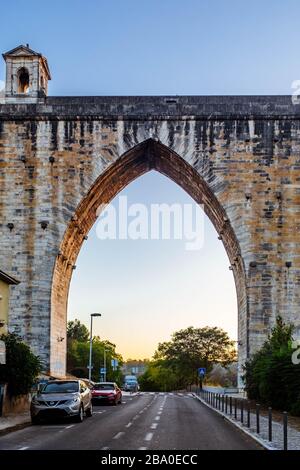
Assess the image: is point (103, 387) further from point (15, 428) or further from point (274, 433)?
point (274, 433)

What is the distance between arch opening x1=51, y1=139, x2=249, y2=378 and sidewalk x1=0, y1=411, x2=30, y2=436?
12.6 metres

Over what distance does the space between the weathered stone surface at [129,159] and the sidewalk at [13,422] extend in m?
12.2

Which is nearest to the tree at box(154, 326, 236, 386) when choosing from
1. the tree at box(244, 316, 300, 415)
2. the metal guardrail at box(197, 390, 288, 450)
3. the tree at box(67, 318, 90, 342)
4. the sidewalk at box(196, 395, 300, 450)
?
the tree at box(67, 318, 90, 342)

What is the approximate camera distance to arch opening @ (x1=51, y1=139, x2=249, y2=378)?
3619 centimetres

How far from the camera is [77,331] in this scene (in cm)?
12762

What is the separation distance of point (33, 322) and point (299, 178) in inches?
586

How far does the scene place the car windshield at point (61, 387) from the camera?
21.9 m

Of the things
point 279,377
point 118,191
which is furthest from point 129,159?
point 279,377

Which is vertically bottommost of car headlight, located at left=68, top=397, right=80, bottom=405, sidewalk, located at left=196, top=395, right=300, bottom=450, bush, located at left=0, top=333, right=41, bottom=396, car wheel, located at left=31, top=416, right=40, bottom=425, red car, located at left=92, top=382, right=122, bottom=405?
red car, located at left=92, top=382, right=122, bottom=405

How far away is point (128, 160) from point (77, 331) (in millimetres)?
93426

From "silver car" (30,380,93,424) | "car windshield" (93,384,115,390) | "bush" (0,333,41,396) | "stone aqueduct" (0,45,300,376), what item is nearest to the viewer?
"silver car" (30,380,93,424)

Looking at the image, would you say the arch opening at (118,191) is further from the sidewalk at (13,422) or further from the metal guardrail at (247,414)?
the sidewalk at (13,422)

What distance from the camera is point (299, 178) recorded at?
35.7 m

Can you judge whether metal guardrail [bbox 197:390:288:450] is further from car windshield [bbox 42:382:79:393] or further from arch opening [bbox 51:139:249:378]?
arch opening [bbox 51:139:249:378]
